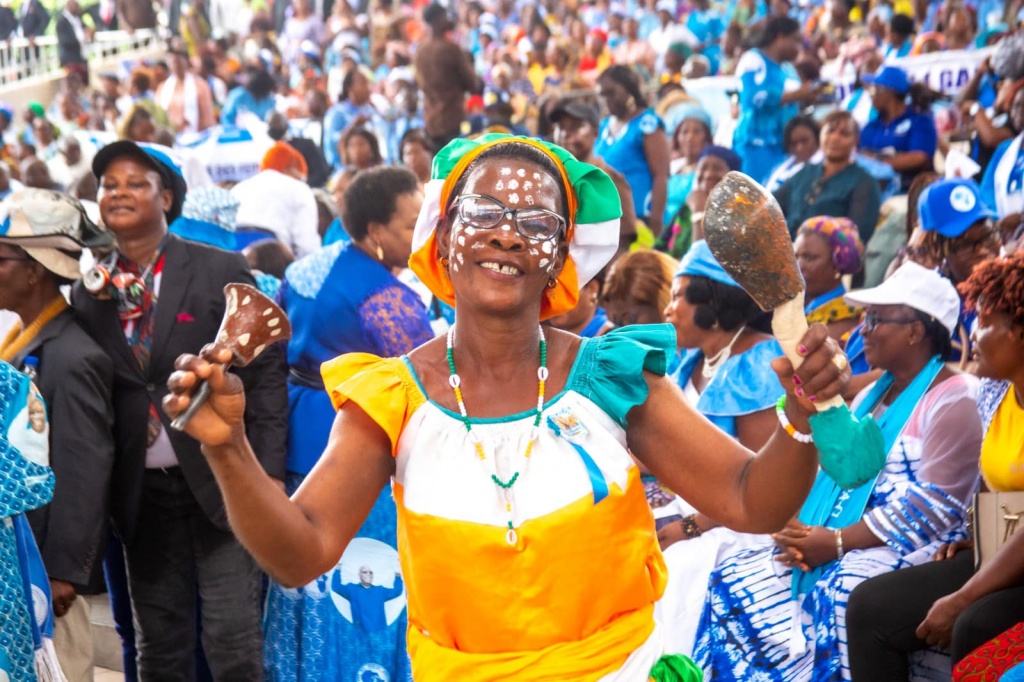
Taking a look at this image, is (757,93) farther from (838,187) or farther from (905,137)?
(838,187)

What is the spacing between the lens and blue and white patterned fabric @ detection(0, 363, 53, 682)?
3.29m

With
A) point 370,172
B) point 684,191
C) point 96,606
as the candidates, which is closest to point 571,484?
point 370,172

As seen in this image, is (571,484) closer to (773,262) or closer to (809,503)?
(773,262)

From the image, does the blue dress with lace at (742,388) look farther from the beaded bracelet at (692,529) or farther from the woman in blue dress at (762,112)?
the woman in blue dress at (762,112)

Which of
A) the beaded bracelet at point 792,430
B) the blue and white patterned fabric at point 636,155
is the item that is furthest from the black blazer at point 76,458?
the blue and white patterned fabric at point 636,155

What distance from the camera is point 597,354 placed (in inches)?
93.3

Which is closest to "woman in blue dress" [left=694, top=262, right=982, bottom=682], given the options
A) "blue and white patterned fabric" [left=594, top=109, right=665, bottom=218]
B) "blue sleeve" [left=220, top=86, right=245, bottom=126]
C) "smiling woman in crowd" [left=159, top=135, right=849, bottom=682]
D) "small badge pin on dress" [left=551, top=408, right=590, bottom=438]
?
"smiling woman in crowd" [left=159, top=135, right=849, bottom=682]

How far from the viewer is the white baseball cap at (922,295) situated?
438cm

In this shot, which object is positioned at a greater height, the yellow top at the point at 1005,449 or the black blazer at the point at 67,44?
the yellow top at the point at 1005,449

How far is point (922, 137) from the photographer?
8.88 metres

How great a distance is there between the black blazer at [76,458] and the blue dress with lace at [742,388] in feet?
6.81

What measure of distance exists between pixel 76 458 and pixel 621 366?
2175 millimetres

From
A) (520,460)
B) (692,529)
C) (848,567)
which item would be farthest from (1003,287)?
(520,460)

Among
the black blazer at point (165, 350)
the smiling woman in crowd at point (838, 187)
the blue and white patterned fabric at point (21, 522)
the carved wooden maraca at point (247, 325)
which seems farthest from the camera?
the smiling woman in crowd at point (838, 187)
